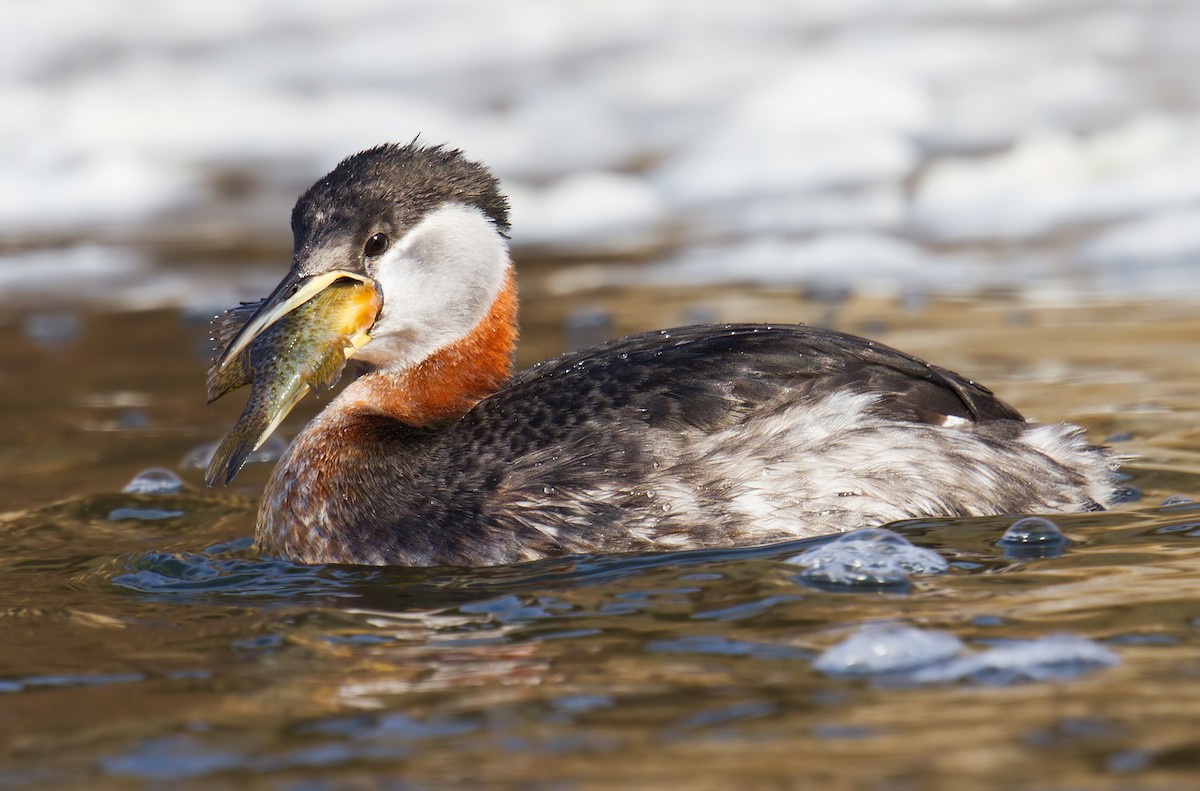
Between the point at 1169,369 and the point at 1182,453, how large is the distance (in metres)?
1.45

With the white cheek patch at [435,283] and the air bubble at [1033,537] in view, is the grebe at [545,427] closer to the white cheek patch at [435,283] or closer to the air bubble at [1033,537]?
the white cheek patch at [435,283]

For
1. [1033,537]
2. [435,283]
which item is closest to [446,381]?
[435,283]

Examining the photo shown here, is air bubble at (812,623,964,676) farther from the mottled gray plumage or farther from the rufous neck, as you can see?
the rufous neck

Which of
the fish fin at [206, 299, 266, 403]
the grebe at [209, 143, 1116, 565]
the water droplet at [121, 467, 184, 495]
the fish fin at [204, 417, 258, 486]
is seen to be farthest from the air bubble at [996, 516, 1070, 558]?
the water droplet at [121, 467, 184, 495]

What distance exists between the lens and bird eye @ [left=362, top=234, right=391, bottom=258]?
226 inches

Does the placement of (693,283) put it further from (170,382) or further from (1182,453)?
(1182,453)

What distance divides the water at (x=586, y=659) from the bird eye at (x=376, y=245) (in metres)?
1.10

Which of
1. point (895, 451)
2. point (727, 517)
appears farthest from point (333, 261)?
point (895, 451)

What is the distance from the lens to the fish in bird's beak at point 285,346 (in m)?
5.42

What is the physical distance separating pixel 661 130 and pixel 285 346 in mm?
9192

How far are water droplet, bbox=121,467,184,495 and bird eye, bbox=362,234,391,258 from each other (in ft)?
4.81

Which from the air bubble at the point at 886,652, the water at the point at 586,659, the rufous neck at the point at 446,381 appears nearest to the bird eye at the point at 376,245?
the rufous neck at the point at 446,381

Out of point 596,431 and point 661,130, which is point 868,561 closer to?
point 596,431

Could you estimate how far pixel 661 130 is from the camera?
14.3 m
